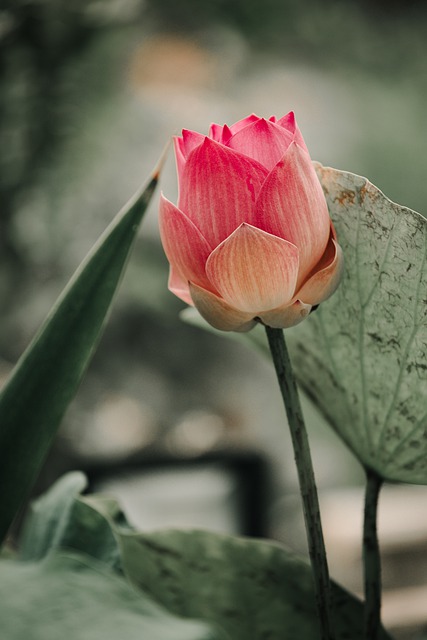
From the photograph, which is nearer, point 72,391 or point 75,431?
point 72,391

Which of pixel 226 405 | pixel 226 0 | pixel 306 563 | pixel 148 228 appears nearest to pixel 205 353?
pixel 226 405

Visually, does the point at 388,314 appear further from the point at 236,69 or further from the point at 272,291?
the point at 236,69

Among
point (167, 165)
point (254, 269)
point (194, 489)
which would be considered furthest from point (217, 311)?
point (167, 165)

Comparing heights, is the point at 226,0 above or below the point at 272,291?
→ above

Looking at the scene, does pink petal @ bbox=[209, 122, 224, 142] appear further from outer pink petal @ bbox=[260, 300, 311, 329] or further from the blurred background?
the blurred background

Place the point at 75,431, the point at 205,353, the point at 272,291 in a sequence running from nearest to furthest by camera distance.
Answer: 1. the point at 272,291
2. the point at 75,431
3. the point at 205,353
